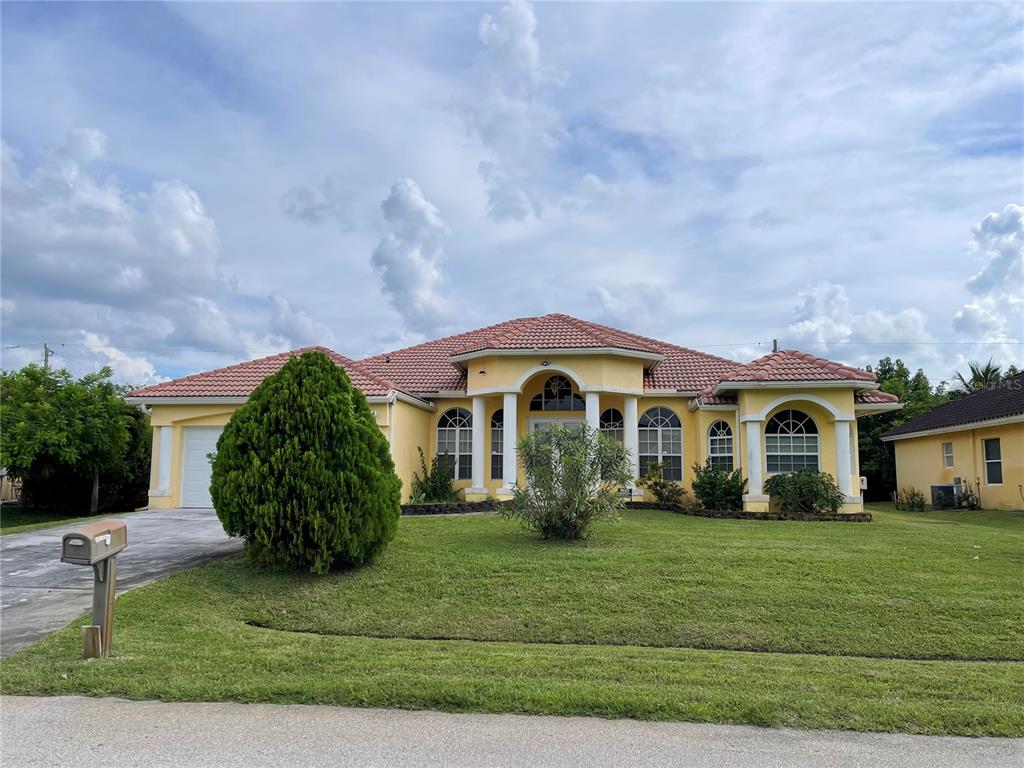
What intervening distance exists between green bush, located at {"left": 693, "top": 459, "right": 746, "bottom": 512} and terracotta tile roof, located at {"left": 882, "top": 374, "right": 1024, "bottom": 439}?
944 centimetres

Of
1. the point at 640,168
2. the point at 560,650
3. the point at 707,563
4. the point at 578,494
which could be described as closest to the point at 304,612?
the point at 560,650

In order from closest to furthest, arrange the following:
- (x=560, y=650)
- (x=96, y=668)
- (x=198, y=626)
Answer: (x=96, y=668), (x=560, y=650), (x=198, y=626)

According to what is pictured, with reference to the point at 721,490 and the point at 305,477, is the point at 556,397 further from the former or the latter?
the point at 305,477

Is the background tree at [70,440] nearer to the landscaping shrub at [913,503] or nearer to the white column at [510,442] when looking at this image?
the white column at [510,442]

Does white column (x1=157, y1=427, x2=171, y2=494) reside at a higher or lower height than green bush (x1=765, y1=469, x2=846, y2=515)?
higher

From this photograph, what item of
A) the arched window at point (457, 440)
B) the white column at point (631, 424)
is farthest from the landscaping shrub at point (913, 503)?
the arched window at point (457, 440)

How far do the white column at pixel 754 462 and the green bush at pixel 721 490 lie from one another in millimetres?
194

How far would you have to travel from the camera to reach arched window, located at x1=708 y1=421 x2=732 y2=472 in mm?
18156

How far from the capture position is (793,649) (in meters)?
6.93

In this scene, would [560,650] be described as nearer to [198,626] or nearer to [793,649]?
[793,649]

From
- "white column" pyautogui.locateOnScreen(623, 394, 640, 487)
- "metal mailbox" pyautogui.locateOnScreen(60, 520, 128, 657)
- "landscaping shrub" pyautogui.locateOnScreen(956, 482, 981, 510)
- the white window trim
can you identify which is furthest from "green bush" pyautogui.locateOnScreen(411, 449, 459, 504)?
the white window trim

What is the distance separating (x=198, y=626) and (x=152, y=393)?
39.8 ft

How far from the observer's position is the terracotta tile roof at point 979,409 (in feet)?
68.9

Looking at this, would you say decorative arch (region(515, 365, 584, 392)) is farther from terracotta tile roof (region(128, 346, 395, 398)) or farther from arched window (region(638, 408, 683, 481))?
terracotta tile roof (region(128, 346, 395, 398))
